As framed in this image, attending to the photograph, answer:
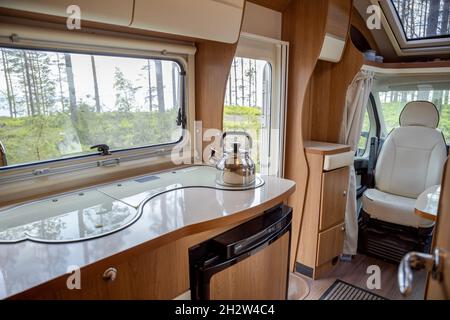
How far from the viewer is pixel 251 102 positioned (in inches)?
88.3

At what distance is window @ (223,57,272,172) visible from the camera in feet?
6.95

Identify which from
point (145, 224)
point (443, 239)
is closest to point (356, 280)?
point (443, 239)

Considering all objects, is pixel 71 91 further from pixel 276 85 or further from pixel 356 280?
pixel 356 280

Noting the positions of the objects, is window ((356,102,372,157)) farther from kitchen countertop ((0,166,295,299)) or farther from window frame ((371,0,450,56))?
kitchen countertop ((0,166,295,299))

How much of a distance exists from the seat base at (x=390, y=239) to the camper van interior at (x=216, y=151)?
0.01 metres

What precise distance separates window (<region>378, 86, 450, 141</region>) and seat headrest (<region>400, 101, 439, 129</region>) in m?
0.29

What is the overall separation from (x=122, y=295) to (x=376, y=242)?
2.31 metres

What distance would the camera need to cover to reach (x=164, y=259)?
1.07 m

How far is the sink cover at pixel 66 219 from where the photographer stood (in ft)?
3.21

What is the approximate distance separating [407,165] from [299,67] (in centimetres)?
146
